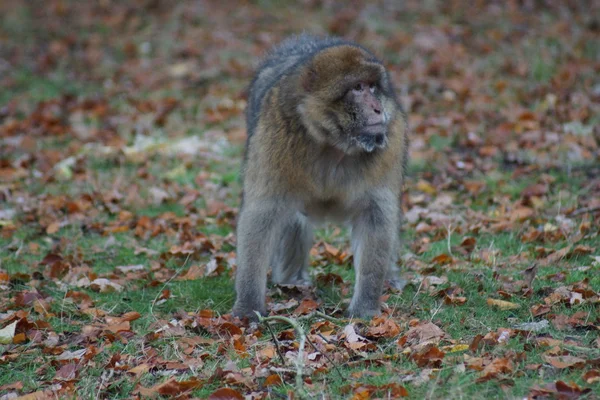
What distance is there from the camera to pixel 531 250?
6.35 metres

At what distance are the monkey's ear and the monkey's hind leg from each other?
136 centimetres

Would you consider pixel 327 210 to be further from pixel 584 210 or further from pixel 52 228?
pixel 52 228

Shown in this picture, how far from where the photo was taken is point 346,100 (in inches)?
194

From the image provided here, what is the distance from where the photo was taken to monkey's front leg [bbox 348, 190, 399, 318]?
5.34 meters

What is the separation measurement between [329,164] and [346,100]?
1.63ft

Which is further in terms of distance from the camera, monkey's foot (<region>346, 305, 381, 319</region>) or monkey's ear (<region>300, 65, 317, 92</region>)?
monkey's foot (<region>346, 305, 381, 319</region>)

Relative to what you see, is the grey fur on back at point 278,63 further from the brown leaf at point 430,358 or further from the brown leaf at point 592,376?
the brown leaf at point 592,376

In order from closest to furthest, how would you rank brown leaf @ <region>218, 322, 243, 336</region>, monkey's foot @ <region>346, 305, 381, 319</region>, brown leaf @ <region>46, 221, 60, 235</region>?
brown leaf @ <region>218, 322, 243, 336</region> → monkey's foot @ <region>346, 305, 381, 319</region> → brown leaf @ <region>46, 221, 60, 235</region>

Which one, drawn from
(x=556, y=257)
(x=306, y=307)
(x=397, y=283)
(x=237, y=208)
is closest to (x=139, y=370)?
(x=306, y=307)

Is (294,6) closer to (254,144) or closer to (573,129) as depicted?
(573,129)

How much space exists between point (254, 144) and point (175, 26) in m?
10.6

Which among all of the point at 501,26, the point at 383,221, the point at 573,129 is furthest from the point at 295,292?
the point at 501,26

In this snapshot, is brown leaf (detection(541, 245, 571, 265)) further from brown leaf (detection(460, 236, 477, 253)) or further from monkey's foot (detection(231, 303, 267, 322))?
monkey's foot (detection(231, 303, 267, 322))

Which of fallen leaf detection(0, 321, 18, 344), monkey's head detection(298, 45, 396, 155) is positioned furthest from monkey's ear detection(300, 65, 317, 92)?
fallen leaf detection(0, 321, 18, 344)
